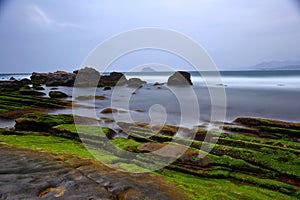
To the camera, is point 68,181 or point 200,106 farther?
point 200,106

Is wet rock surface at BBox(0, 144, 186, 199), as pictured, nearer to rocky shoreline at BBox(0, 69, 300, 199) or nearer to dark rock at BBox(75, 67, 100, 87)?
rocky shoreline at BBox(0, 69, 300, 199)

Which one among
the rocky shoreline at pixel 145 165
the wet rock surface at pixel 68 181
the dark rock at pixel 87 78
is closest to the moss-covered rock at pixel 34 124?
the rocky shoreline at pixel 145 165

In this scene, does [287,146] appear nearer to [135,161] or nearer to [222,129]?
[222,129]

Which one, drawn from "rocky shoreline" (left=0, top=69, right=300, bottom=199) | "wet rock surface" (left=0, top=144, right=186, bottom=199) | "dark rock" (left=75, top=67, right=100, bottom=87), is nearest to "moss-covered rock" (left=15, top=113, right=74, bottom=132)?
"rocky shoreline" (left=0, top=69, right=300, bottom=199)

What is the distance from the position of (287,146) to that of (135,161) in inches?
303

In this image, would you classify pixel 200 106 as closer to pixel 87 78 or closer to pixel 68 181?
pixel 68 181

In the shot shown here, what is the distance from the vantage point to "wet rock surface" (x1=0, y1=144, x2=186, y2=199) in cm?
473

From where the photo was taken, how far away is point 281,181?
7570mm

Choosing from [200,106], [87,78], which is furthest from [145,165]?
[87,78]

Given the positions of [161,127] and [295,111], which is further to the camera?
[295,111]

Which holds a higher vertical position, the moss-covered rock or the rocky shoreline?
the moss-covered rock

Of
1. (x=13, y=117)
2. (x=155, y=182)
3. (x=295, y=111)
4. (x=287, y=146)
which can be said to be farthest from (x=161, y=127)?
(x=295, y=111)

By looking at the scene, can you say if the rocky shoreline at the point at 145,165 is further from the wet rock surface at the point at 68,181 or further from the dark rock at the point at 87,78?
the dark rock at the point at 87,78

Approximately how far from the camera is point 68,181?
17.3 ft
